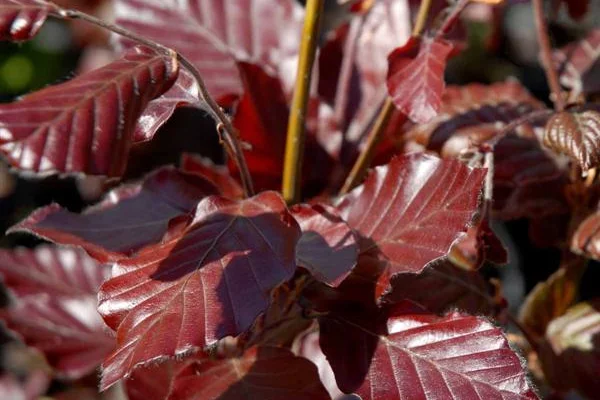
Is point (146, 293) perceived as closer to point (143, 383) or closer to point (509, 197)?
point (143, 383)

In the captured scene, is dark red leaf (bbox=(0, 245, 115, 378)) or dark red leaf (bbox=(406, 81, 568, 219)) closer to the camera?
dark red leaf (bbox=(406, 81, 568, 219))

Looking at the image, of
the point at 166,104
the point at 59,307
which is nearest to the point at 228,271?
the point at 166,104

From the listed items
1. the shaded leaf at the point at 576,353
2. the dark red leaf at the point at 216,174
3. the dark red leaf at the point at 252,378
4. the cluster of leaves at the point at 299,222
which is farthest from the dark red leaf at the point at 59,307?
the shaded leaf at the point at 576,353

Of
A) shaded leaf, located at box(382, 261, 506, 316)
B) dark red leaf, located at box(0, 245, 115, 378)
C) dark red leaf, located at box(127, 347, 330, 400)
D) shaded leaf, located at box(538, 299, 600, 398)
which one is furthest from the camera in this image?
dark red leaf, located at box(0, 245, 115, 378)

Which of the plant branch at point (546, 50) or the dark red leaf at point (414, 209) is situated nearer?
the dark red leaf at point (414, 209)

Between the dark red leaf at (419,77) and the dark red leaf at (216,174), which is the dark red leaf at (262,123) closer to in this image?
the dark red leaf at (216,174)

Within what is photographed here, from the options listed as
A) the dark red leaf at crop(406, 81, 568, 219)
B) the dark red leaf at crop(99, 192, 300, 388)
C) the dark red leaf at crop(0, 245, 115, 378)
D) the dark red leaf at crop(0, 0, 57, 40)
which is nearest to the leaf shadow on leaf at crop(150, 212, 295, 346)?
the dark red leaf at crop(99, 192, 300, 388)

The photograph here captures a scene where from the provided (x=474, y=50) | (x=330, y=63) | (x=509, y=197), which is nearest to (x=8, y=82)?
(x=474, y=50)

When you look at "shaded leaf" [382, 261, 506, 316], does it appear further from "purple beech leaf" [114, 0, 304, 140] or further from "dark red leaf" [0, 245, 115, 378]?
"dark red leaf" [0, 245, 115, 378]
